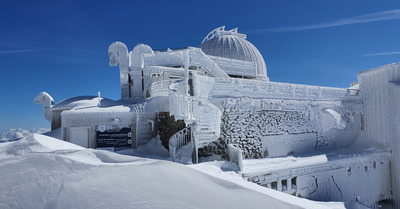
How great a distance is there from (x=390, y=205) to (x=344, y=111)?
202 inches

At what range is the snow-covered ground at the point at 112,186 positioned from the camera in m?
1.39

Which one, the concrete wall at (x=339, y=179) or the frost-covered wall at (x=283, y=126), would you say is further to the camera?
the frost-covered wall at (x=283, y=126)

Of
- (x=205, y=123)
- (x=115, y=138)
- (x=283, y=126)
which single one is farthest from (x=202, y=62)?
(x=115, y=138)

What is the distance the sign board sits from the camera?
915cm

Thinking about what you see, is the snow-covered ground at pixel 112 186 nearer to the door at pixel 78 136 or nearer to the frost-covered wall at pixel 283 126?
the frost-covered wall at pixel 283 126

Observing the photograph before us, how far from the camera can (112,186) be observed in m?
1.47

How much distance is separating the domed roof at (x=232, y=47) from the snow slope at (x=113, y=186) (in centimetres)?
1544

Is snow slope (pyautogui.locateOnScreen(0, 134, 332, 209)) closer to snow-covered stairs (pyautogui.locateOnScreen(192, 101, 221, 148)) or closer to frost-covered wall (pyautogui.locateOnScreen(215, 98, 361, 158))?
snow-covered stairs (pyautogui.locateOnScreen(192, 101, 221, 148))

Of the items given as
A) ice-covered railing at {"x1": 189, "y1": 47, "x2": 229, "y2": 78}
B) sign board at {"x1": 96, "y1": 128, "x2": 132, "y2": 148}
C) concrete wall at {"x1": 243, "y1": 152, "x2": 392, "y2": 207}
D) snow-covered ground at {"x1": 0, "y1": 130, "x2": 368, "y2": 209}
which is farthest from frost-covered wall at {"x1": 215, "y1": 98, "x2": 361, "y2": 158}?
snow-covered ground at {"x1": 0, "y1": 130, "x2": 368, "y2": 209}

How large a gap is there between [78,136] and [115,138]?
1.39 m

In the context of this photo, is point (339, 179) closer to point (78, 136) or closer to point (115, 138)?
point (115, 138)

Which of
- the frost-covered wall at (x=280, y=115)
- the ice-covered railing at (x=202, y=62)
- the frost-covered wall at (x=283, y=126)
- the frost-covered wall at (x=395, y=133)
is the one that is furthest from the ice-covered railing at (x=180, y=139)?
the frost-covered wall at (x=395, y=133)

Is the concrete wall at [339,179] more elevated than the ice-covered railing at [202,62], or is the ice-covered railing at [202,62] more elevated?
the ice-covered railing at [202,62]

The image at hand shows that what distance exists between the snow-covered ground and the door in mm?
7930
